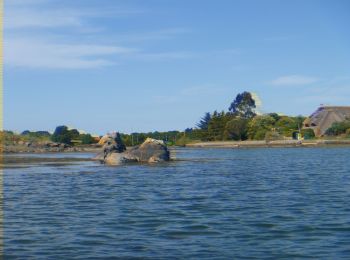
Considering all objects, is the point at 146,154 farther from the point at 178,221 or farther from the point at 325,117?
the point at 325,117

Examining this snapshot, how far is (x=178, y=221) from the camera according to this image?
16281 mm

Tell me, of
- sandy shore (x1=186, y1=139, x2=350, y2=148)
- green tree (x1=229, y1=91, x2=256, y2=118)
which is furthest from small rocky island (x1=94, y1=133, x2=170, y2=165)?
green tree (x1=229, y1=91, x2=256, y2=118)

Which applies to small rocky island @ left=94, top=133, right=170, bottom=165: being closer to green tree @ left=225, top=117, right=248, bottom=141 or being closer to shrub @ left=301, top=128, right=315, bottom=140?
shrub @ left=301, top=128, right=315, bottom=140

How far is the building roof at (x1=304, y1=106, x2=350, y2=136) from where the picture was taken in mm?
130250

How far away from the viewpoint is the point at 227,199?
2153 centimetres

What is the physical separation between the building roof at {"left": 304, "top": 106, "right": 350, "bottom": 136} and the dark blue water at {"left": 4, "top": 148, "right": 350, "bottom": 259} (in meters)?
106

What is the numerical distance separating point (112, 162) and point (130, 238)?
3649cm

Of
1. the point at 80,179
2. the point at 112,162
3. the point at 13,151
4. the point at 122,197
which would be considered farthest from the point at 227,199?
the point at 13,151

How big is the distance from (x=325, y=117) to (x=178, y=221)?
399 ft

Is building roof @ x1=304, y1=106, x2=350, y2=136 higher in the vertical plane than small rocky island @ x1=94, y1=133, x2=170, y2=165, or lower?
higher

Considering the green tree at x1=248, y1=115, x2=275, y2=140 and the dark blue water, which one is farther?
the green tree at x1=248, y1=115, x2=275, y2=140

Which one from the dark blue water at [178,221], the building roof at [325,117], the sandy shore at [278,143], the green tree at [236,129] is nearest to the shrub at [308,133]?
the building roof at [325,117]

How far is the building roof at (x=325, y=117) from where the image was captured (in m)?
130

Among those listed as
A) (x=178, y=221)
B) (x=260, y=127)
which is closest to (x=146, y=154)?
(x=178, y=221)
